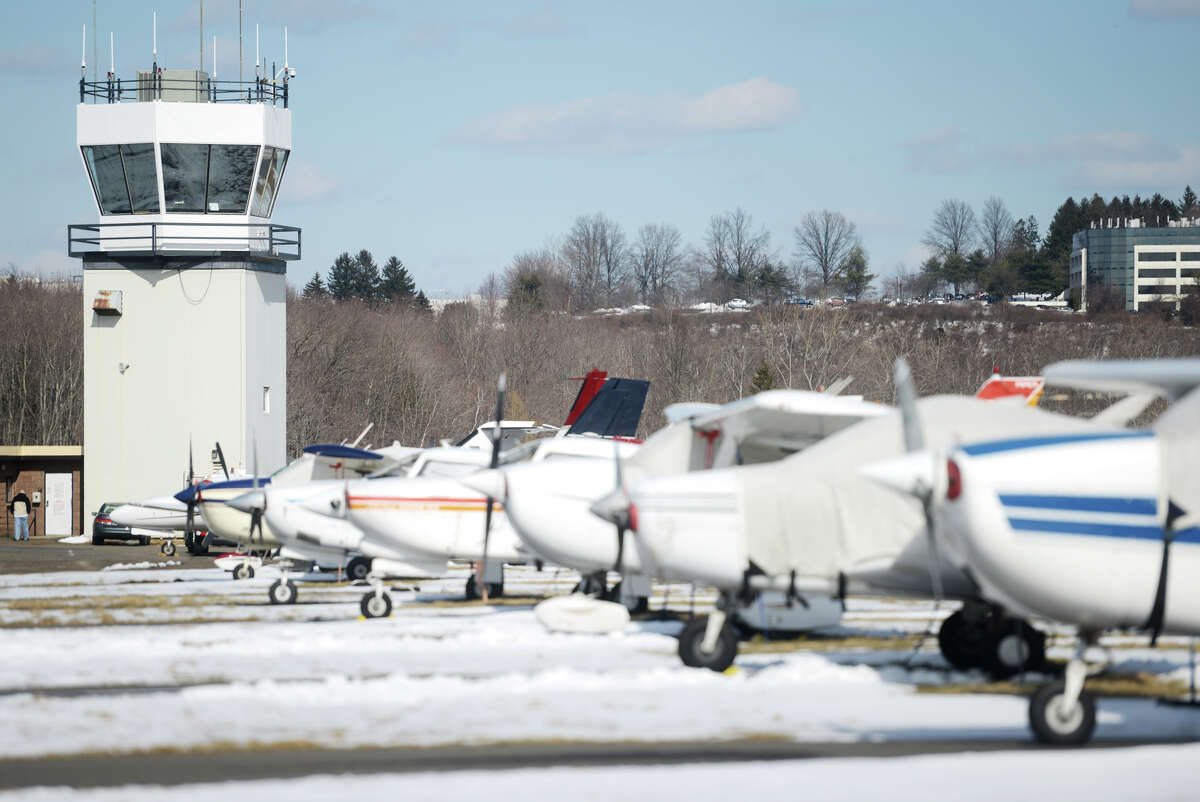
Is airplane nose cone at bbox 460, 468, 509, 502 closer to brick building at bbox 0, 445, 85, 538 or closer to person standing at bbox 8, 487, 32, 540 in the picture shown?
person standing at bbox 8, 487, 32, 540

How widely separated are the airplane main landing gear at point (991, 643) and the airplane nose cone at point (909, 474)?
2736mm

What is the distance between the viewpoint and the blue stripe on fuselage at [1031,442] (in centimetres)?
835

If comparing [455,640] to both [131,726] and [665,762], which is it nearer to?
[131,726]

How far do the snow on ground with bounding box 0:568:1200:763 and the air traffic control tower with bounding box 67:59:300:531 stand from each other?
23.7 meters

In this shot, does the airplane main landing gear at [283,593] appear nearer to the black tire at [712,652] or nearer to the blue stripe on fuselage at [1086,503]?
the black tire at [712,652]

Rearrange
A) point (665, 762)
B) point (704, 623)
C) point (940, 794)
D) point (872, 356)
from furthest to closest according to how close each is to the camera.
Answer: point (872, 356), point (704, 623), point (665, 762), point (940, 794)

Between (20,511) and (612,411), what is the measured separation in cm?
2436

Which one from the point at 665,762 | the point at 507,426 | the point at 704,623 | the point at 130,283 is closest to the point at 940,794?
the point at 665,762

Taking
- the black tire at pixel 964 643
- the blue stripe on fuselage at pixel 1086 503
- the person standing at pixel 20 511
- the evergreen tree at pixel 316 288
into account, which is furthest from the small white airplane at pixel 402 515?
the evergreen tree at pixel 316 288

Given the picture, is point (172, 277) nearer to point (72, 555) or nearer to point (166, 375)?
point (166, 375)

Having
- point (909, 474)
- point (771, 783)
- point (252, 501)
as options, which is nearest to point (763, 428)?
point (909, 474)

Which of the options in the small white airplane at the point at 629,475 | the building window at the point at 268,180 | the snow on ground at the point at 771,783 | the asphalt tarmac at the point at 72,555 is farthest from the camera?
the building window at the point at 268,180

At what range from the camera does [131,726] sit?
9109mm

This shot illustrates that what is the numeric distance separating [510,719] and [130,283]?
33.2 meters
